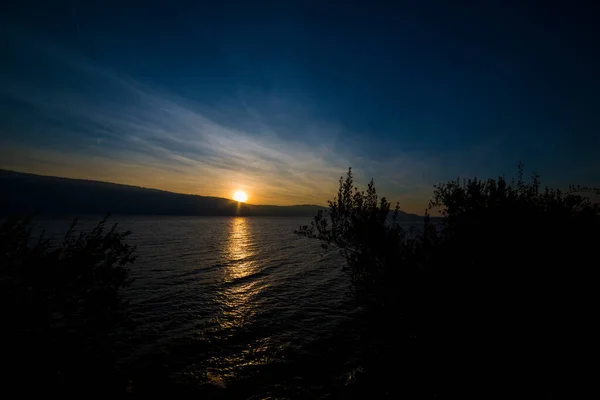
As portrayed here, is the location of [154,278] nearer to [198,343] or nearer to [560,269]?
[198,343]

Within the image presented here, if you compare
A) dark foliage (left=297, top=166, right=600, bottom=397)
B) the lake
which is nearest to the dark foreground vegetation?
dark foliage (left=297, top=166, right=600, bottom=397)

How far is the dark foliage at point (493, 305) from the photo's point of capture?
7383mm

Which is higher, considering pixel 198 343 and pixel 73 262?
pixel 73 262

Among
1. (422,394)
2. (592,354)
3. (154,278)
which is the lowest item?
(154,278)

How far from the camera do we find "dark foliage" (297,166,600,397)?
7383mm

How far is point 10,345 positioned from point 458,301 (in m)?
14.1

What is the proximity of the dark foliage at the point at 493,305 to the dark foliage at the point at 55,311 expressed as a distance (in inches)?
421

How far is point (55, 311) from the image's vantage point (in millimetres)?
8547

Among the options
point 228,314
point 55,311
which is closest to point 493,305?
point 55,311

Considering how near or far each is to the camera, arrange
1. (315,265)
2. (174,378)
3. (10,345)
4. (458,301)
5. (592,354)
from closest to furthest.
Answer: (592,354) → (10,345) → (458,301) → (174,378) → (315,265)

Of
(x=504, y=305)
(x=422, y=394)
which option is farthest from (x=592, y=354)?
(x=422, y=394)

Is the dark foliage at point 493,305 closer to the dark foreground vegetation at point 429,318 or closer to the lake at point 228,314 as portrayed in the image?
the dark foreground vegetation at point 429,318

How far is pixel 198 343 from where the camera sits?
13.6 m

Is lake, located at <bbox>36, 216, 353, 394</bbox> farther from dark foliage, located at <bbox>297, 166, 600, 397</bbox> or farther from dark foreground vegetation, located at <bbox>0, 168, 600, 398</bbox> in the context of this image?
dark foliage, located at <bbox>297, 166, 600, 397</bbox>
